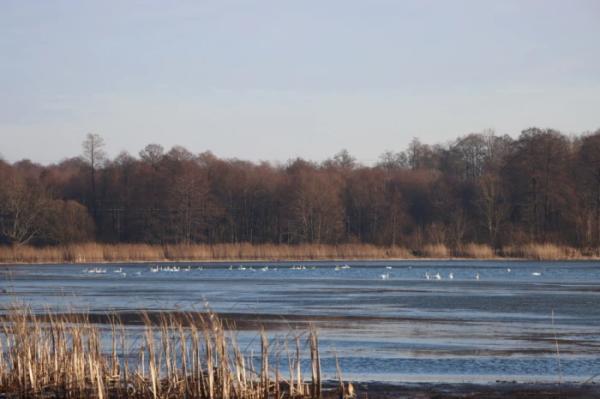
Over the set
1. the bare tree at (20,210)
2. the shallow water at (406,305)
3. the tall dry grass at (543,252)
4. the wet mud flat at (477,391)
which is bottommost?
the wet mud flat at (477,391)

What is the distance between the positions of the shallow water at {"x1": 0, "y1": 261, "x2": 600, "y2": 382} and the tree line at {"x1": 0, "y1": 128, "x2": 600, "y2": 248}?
12146 millimetres

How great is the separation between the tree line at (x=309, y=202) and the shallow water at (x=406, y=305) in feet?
39.8

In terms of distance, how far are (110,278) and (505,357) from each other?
36989mm

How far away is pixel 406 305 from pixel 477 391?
61.3 ft

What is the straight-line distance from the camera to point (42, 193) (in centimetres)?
8275

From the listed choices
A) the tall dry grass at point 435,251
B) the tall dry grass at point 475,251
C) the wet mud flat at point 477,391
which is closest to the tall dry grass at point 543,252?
the tall dry grass at point 475,251

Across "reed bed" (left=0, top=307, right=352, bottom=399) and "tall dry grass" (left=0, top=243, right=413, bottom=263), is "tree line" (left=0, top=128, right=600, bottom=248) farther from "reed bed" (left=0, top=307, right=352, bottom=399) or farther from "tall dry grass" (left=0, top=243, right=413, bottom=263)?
"reed bed" (left=0, top=307, right=352, bottom=399)

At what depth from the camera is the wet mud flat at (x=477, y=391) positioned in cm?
1653

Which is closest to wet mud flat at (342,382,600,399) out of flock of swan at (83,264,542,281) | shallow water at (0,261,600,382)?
shallow water at (0,261,600,382)

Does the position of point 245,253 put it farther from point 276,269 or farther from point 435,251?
point 435,251

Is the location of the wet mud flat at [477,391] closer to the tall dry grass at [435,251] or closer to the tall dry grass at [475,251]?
the tall dry grass at [475,251]

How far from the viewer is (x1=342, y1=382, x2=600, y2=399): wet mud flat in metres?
16.5

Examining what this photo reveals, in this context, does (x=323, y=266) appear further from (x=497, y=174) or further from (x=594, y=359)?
(x=594, y=359)

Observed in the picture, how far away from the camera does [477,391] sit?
17.1 meters
